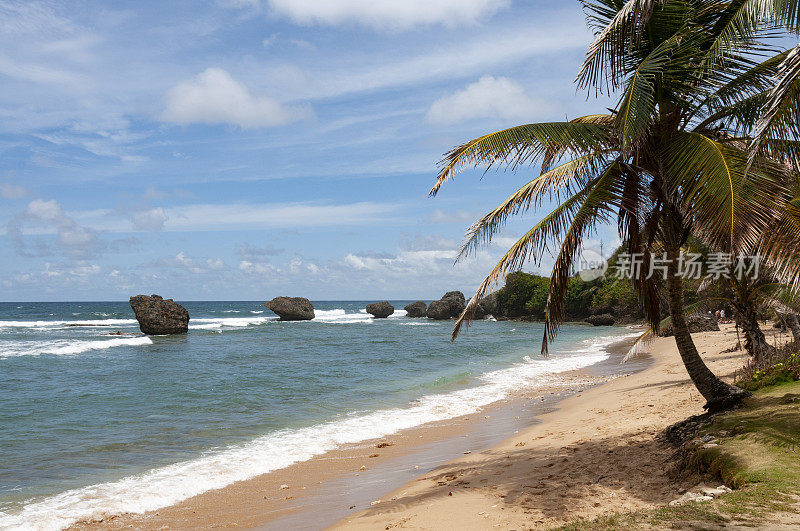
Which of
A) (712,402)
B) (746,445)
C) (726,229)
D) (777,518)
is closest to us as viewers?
(777,518)

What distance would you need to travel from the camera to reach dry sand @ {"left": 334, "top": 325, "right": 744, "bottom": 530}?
17.8 feet

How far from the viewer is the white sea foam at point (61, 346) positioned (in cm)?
2794

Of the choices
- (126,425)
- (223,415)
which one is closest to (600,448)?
(223,415)

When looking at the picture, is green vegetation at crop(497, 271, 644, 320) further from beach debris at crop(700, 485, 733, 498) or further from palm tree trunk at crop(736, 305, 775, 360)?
beach debris at crop(700, 485, 733, 498)

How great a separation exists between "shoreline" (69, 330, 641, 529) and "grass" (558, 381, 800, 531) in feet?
12.3

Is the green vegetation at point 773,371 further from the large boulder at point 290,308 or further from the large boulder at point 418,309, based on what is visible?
the large boulder at point 418,309

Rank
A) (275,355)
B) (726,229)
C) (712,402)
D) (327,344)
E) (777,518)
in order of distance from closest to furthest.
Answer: (777,518) → (726,229) → (712,402) → (275,355) → (327,344)

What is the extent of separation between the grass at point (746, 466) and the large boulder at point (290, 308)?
60.2m

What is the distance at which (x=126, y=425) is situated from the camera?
1213 cm

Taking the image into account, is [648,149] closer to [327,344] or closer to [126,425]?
[126,425]

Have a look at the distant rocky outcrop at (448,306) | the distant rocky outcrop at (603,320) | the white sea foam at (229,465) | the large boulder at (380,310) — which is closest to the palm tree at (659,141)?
the white sea foam at (229,465)

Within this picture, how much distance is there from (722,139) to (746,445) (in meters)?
3.89

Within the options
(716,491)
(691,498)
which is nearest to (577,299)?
(716,491)

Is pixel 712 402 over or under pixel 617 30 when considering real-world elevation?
under
